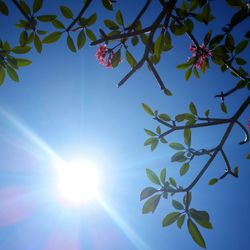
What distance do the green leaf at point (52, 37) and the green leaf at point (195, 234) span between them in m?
1.88

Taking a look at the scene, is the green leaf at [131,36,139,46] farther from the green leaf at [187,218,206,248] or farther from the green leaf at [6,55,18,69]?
the green leaf at [187,218,206,248]

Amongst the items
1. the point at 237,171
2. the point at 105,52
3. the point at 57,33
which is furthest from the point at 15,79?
the point at 237,171

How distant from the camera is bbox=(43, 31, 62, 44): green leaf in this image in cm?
258

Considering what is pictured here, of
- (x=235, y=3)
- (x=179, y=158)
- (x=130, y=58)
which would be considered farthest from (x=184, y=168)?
(x=235, y=3)

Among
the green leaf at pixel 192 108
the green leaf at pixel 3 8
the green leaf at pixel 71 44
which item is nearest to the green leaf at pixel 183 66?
the green leaf at pixel 192 108

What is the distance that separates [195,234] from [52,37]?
197 cm

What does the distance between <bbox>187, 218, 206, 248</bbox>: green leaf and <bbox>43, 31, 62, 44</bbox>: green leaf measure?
1877mm

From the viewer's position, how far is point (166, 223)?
2.21m

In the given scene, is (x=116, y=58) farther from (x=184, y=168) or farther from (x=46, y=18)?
(x=184, y=168)

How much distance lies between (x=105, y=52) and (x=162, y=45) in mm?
591

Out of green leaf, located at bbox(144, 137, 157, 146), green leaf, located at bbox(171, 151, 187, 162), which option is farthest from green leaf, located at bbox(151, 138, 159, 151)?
green leaf, located at bbox(171, 151, 187, 162)

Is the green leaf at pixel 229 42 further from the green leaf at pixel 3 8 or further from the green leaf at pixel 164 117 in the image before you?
the green leaf at pixel 3 8

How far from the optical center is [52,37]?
8.53 ft

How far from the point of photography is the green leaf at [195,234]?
1.94m
